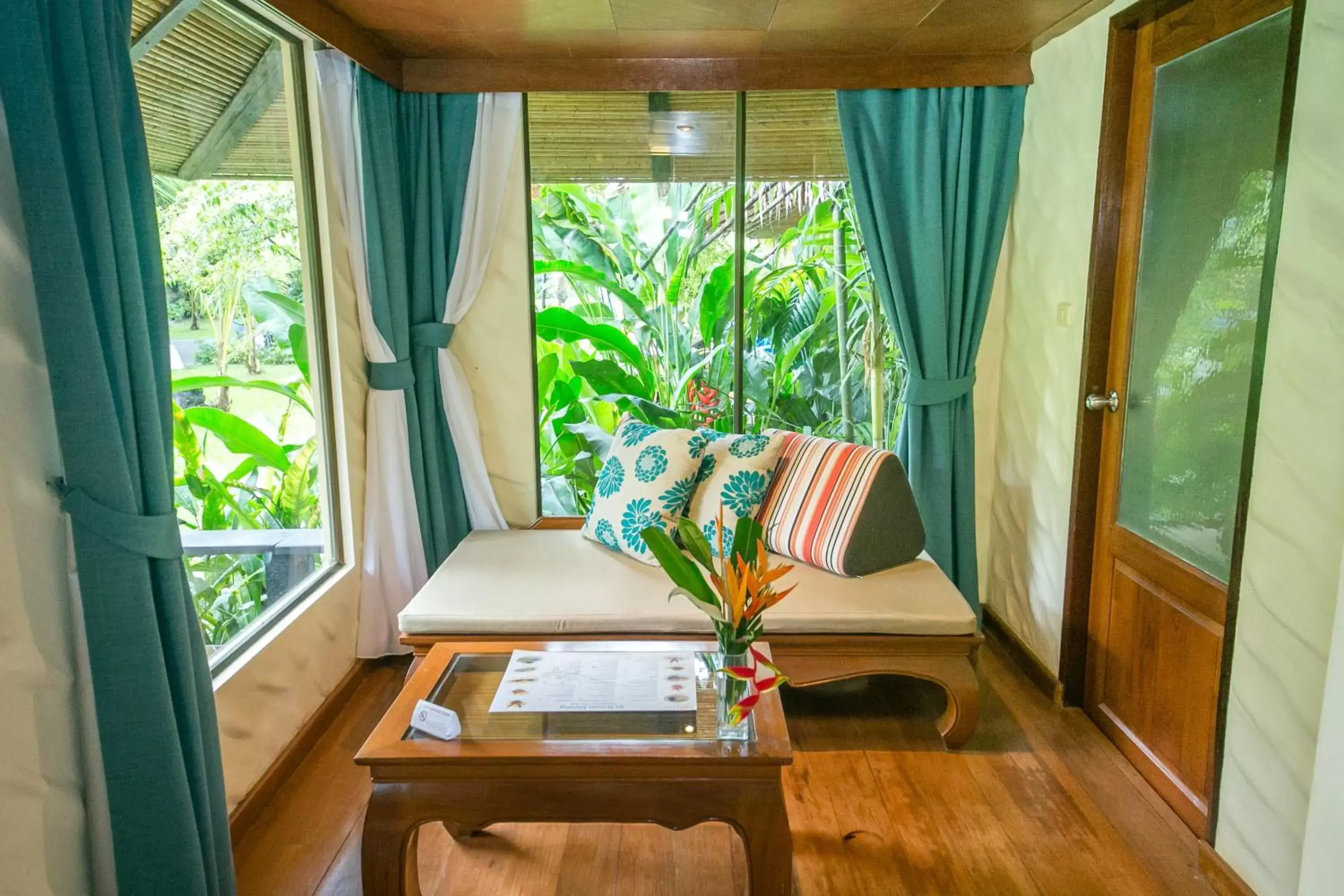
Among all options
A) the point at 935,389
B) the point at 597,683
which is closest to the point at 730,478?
the point at 935,389

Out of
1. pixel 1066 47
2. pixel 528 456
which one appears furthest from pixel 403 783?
pixel 1066 47

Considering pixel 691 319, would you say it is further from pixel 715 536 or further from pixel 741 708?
pixel 741 708

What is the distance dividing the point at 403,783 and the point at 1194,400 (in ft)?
6.65

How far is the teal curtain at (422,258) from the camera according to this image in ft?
9.93

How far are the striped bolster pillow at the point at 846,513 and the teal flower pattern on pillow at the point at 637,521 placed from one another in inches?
13.8

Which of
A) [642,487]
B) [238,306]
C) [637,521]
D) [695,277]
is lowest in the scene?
[637,521]

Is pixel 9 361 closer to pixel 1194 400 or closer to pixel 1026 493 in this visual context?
pixel 1194 400

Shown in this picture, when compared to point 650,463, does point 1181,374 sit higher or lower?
higher

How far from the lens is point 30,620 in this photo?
149 centimetres

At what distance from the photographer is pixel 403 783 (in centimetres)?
173

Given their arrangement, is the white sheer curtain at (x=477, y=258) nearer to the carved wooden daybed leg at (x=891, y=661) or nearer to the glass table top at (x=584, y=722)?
the carved wooden daybed leg at (x=891, y=661)

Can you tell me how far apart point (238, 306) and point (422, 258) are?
3.05 feet

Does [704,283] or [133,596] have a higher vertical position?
[704,283]

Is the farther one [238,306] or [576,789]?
[238,306]
